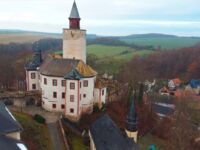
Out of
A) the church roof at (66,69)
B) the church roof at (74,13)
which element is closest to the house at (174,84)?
the church roof at (66,69)

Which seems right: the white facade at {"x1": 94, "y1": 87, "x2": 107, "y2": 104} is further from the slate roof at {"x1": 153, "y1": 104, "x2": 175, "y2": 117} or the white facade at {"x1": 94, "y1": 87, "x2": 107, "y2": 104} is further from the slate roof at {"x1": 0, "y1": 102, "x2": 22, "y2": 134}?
the slate roof at {"x1": 0, "y1": 102, "x2": 22, "y2": 134}

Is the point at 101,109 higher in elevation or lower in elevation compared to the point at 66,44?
lower

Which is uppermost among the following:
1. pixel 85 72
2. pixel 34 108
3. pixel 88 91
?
pixel 85 72

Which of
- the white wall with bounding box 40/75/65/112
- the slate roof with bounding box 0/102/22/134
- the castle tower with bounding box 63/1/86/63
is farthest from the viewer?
the castle tower with bounding box 63/1/86/63

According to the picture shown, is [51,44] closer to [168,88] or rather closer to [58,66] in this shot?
[168,88]

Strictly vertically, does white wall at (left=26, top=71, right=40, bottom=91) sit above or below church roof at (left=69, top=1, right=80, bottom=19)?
below

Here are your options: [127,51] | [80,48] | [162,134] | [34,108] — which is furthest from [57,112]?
[127,51]

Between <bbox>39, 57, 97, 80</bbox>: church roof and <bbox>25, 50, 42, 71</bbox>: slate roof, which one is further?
<bbox>25, 50, 42, 71</bbox>: slate roof

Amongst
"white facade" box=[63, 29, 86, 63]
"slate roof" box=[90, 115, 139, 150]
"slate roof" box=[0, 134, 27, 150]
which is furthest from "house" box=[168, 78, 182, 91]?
"slate roof" box=[0, 134, 27, 150]
